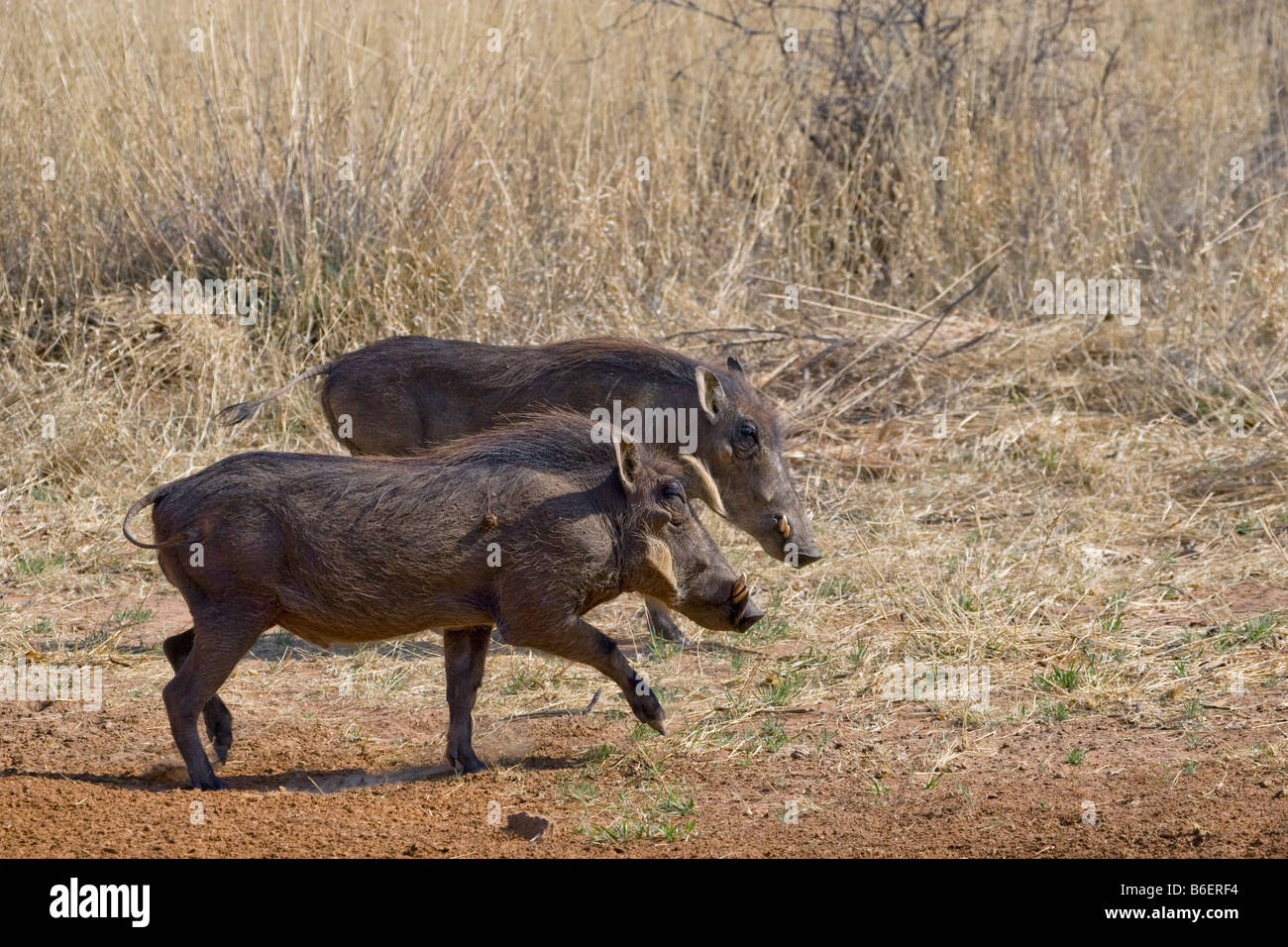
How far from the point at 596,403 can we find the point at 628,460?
1.26 metres

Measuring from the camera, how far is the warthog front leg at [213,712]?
459 cm

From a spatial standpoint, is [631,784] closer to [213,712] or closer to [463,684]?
[463,684]

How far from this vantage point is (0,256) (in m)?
8.55

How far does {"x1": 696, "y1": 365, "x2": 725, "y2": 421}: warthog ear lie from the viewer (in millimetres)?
5711

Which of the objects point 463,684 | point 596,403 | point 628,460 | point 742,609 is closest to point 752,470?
point 596,403

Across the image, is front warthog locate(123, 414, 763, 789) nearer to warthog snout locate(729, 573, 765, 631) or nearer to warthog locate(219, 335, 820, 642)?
warthog snout locate(729, 573, 765, 631)

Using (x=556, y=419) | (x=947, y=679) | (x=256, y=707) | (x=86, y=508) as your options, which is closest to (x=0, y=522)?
(x=86, y=508)

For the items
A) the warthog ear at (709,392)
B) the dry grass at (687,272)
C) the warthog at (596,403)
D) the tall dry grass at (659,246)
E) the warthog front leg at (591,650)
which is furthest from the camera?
the tall dry grass at (659,246)

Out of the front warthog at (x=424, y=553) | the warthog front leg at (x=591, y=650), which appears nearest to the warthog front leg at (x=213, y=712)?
the front warthog at (x=424, y=553)

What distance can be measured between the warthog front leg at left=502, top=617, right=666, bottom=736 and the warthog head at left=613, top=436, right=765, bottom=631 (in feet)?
0.81

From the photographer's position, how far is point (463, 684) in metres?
4.63

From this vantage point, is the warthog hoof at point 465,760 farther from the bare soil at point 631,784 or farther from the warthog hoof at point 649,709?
the warthog hoof at point 649,709

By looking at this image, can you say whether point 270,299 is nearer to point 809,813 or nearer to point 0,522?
point 0,522

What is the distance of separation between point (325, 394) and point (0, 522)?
205 cm
